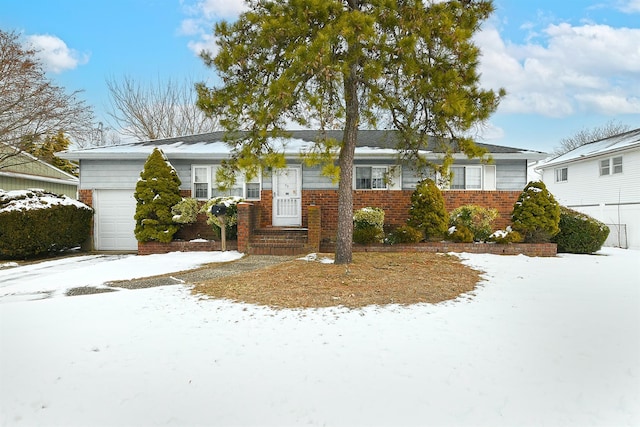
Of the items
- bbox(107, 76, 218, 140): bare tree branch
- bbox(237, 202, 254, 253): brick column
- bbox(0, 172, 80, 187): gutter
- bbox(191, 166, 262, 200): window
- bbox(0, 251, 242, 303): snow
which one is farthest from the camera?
bbox(107, 76, 218, 140): bare tree branch

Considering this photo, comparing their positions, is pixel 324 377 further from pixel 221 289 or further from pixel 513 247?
pixel 513 247

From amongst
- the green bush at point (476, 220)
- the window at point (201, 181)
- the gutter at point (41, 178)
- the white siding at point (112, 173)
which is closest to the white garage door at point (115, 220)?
the white siding at point (112, 173)

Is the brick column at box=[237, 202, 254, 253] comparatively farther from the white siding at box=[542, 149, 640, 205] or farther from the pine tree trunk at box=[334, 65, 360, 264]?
the white siding at box=[542, 149, 640, 205]

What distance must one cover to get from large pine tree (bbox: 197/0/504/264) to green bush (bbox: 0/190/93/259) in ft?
21.6

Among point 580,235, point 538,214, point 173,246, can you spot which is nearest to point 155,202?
point 173,246

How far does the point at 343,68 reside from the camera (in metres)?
6.01

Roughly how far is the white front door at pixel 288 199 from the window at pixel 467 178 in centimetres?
515

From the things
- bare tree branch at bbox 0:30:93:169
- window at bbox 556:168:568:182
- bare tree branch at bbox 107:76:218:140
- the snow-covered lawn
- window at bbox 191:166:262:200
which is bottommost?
the snow-covered lawn

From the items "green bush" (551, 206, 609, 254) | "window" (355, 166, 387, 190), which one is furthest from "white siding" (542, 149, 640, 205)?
"window" (355, 166, 387, 190)

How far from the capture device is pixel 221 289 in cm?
584

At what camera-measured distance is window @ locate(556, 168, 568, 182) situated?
62.4ft

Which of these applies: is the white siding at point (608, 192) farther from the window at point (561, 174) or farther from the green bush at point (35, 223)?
the green bush at point (35, 223)

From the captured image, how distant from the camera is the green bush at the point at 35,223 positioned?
982 centimetres

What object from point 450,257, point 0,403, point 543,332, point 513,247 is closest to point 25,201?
point 0,403
